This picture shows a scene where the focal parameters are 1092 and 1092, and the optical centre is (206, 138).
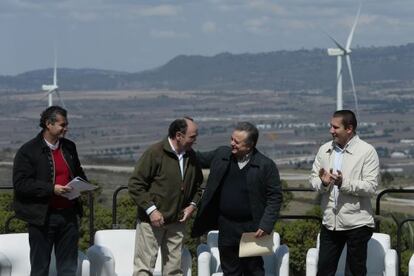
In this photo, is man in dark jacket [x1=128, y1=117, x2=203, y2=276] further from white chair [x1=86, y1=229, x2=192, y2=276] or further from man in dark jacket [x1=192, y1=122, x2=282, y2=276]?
white chair [x1=86, y1=229, x2=192, y2=276]

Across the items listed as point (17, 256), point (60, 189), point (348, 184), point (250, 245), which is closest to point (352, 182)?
point (348, 184)

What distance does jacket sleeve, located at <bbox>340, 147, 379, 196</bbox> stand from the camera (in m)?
8.18

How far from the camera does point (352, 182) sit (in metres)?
8.20

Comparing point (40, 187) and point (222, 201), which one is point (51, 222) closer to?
point (40, 187)

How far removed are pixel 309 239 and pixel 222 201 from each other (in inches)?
159

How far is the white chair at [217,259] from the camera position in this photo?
8781 millimetres

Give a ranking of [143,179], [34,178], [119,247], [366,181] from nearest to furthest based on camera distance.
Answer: [34,178], [366,181], [143,179], [119,247]

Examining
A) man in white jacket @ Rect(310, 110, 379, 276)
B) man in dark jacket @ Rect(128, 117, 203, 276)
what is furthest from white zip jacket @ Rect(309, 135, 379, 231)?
man in dark jacket @ Rect(128, 117, 203, 276)

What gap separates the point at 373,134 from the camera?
535ft

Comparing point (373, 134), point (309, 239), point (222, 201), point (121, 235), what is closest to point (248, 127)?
point (222, 201)

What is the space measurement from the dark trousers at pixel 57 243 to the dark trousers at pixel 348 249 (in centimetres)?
194

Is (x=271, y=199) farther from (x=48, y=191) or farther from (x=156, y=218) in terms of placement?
(x=48, y=191)

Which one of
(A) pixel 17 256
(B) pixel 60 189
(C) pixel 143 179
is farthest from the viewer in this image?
(A) pixel 17 256

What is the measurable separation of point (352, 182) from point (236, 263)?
1118 mm
